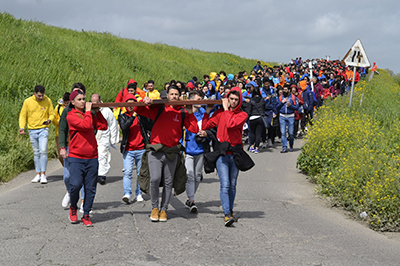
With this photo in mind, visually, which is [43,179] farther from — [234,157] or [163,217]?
[234,157]

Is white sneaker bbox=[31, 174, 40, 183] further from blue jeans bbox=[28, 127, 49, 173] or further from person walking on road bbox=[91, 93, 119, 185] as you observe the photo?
person walking on road bbox=[91, 93, 119, 185]

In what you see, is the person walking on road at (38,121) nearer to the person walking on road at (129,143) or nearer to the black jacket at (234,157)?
the person walking on road at (129,143)

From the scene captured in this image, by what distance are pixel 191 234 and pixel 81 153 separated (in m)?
1.91

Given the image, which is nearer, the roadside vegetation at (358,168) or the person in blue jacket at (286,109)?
the roadside vegetation at (358,168)

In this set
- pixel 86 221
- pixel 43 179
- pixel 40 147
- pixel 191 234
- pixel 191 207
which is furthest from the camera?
pixel 40 147

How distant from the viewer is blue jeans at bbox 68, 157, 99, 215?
6.79 m

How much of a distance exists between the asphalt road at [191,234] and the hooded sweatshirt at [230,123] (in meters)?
1.26

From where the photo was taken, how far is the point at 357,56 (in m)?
13.7

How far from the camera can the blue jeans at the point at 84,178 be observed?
6.79 m

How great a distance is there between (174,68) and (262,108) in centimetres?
1988

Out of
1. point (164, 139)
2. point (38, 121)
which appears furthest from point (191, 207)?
point (38, 121)

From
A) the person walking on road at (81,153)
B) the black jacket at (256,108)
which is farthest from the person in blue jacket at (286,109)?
the person walking on road at (81,153)

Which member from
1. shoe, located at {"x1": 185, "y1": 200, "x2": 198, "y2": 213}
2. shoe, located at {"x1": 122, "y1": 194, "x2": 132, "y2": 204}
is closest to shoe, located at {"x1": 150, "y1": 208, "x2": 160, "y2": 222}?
shoe, located at {"x1": 185, "y1": 200, "x2": 198, "y2": 213}

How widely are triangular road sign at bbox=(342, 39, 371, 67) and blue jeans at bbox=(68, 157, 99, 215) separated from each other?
30.2 feet
